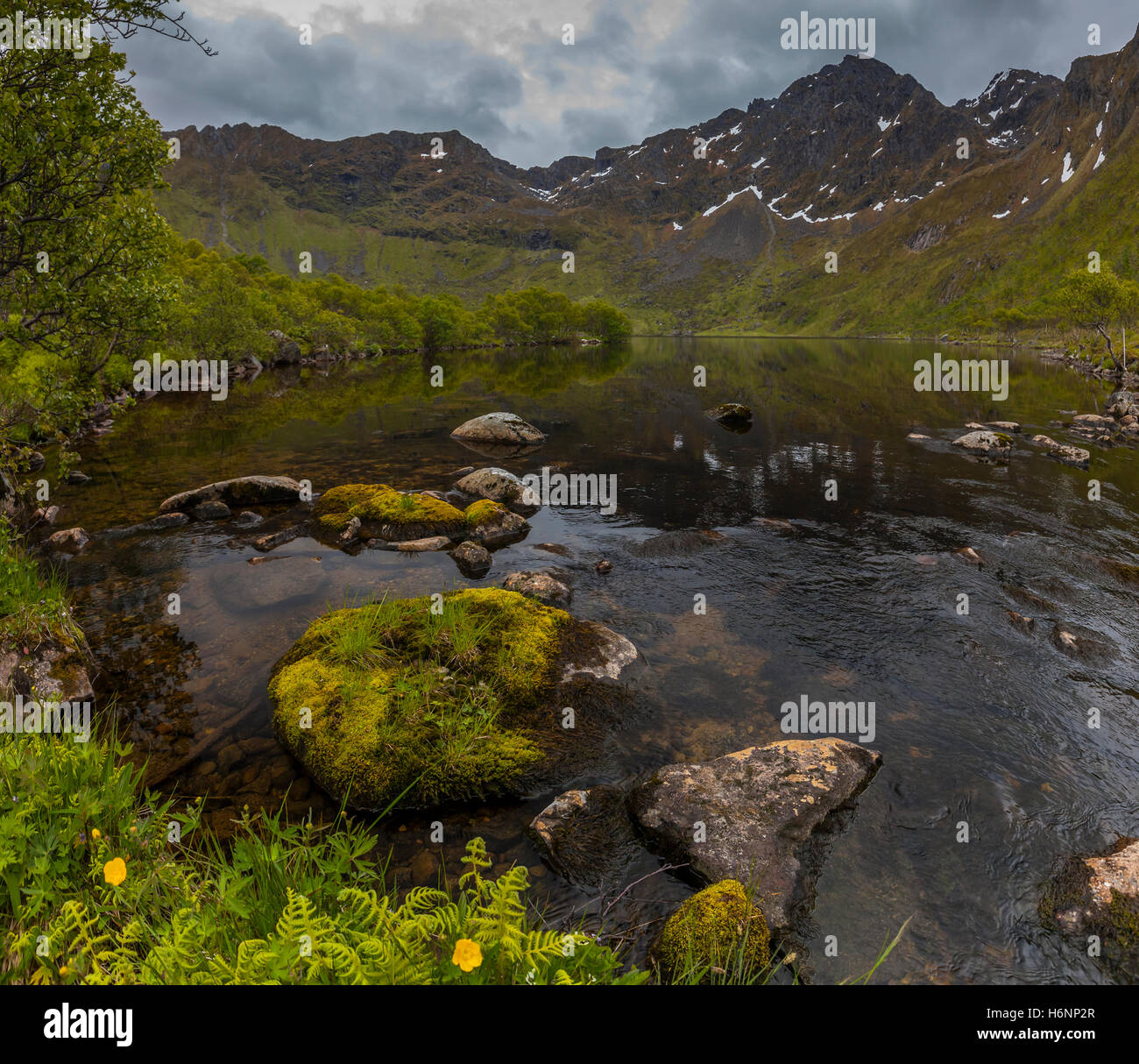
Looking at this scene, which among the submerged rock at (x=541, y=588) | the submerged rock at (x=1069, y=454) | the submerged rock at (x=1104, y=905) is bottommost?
the submerged rock at (x=1104, y=905)

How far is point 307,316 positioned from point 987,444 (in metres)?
126

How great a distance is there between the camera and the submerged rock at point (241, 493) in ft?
70.5

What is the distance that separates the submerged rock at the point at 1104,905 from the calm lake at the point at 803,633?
0.22m

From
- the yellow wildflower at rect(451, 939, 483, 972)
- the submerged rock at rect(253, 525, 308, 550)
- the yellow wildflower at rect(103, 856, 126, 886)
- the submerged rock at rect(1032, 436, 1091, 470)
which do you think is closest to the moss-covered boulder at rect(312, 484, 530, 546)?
the submerged rock at rect(253, 525, 308, 550)

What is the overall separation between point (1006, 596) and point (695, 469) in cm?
1561

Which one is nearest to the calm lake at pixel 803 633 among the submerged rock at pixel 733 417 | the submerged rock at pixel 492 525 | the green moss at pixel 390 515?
the submerged rock at pixel 492 525

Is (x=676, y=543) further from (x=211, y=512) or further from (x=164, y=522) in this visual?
(x=164, y=522)

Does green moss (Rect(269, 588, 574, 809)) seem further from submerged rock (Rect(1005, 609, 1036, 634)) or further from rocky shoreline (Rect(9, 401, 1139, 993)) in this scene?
submerged rock (Rect(1005, 609, 1036, 634))

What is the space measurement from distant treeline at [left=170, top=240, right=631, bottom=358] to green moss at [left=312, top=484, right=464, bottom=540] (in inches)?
1423

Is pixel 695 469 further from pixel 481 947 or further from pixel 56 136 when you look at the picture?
pixel 481 947

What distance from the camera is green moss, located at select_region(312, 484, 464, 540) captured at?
1906 centimetres

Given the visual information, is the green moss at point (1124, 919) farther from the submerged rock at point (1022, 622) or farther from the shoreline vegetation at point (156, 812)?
the submerged rock at point (1022, 622)

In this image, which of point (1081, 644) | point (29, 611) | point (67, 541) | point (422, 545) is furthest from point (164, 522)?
point (1081, 644)
